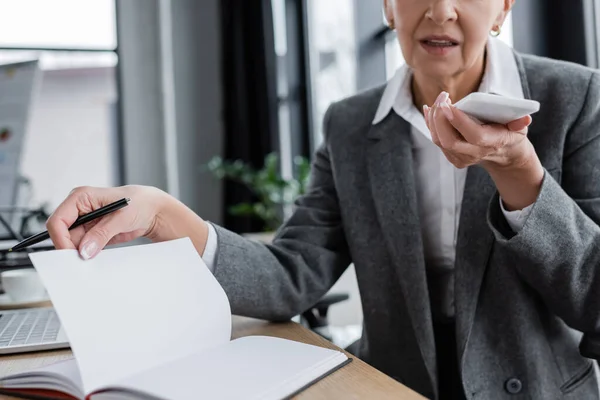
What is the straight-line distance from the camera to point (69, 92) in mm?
4121

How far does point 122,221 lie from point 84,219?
0.19ft

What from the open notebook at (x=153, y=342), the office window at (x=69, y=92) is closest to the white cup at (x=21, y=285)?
the open notebook at (x=153, y=342)

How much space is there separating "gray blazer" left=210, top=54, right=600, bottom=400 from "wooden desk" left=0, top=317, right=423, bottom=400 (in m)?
0.17

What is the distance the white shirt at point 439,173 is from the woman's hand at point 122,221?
38cm

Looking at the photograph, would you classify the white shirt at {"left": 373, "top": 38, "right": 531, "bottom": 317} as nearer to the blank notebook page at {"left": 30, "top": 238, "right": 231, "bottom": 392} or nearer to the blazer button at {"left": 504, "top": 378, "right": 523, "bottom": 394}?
the blazer button at {"left": 504, "top": 378, "right": 523, "bottom": 394}

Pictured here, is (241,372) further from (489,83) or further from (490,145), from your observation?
(489,83)

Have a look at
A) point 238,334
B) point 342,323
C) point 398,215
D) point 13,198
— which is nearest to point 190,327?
point 238,334

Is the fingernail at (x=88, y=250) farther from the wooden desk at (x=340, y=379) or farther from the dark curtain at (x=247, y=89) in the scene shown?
the dark curtain at (x=247, y=89)

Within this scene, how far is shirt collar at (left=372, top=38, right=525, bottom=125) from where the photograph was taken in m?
0.90

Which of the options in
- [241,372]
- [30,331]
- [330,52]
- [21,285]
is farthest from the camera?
[330,52]

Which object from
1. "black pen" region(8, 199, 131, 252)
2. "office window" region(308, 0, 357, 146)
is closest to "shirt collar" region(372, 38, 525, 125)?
"black pen" region(8, 199, 131, 252)

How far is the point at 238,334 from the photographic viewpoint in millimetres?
797

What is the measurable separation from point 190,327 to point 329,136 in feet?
1.74

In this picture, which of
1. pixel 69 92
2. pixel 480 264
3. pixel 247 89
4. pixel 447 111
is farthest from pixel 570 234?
pixel 69 92
